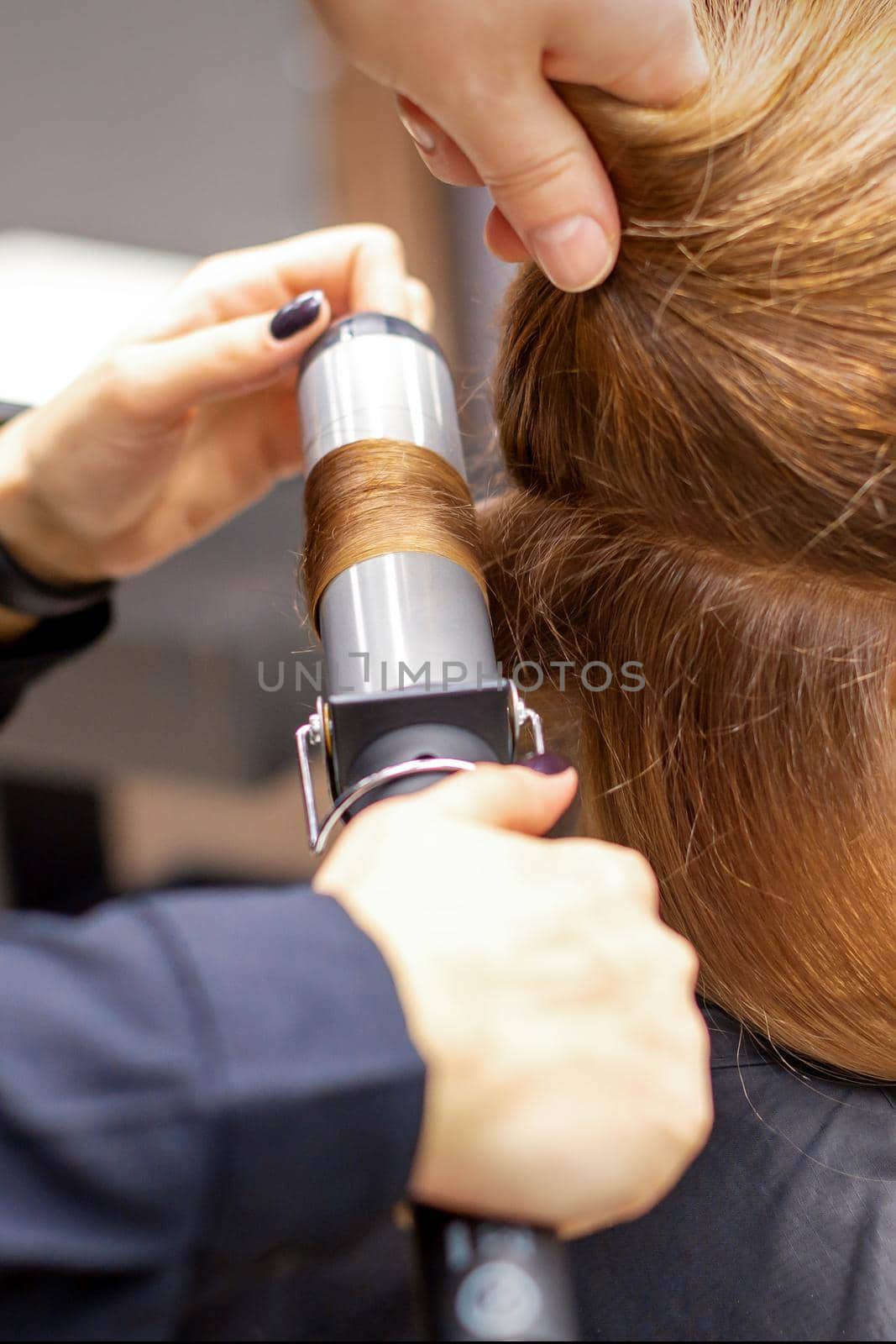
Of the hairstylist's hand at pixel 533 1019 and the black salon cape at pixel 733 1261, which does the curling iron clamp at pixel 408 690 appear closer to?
the hairstylist's hand at pixel 533 1019

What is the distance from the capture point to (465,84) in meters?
0.45

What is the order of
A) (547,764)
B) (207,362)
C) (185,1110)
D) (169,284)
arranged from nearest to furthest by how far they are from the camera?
1. (185,1110)
2. (547,764)
3. (207,362)
4. (169,284)

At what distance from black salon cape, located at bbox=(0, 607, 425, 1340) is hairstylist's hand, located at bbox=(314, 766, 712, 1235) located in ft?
0.04

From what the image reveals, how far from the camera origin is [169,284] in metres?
1.29

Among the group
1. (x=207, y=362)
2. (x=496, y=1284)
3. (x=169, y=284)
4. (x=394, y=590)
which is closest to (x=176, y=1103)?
(x=496, y=1284)

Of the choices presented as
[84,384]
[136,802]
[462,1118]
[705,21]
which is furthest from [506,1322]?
[136,802]

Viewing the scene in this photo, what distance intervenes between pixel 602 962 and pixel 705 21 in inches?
16.7

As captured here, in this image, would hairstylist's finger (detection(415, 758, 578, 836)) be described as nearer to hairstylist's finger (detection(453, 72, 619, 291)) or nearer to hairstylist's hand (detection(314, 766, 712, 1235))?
hairstylist's hand (detection(314, 766, 712, 1235))

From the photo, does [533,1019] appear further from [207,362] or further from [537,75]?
[207,362]

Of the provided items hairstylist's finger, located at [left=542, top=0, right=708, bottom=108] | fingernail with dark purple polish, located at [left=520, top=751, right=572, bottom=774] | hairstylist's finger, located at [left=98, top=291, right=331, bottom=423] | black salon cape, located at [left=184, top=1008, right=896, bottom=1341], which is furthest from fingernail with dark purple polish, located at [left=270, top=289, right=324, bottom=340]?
black salon cape, located at [left=184, top=1008, right=896, bottom=1341]

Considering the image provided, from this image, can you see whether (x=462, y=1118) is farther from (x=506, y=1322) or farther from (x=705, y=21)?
(x=705, y=21)

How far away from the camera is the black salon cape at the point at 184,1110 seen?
0.29 meters

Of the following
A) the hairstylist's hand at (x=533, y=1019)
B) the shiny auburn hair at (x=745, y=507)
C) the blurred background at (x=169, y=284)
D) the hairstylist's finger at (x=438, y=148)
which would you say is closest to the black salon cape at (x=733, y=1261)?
the shiny auburn hair at (x=745, y=507)

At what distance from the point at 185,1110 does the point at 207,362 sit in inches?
20.3
